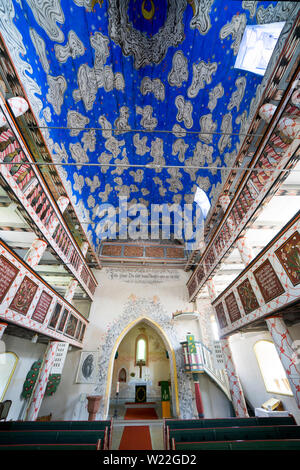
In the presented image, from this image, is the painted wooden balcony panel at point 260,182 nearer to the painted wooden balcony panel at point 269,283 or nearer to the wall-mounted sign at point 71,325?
the painted wooden balcony panel at point 269,283

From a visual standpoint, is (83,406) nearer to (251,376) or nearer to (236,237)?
(251,376)

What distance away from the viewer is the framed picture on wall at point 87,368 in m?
8.55

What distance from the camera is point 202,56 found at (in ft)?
18.9

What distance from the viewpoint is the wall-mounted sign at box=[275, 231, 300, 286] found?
3.52m

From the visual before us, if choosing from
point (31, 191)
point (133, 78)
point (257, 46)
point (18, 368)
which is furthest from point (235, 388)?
point (133, 78)

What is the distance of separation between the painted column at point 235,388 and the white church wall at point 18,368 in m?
7.58

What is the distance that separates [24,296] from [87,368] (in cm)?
617

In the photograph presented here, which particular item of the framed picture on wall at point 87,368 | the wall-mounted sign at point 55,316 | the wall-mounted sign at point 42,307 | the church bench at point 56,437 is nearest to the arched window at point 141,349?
the framed picture on wall at point 87,368

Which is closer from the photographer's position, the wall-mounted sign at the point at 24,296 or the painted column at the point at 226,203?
the wall-mounted sign at the point at 24,296

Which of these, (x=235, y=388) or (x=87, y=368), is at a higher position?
(x=87, y=368)

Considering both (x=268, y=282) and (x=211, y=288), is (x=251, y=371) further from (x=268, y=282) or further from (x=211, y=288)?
(x=268, y=282)

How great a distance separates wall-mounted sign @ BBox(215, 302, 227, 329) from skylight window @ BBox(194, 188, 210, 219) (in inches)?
157

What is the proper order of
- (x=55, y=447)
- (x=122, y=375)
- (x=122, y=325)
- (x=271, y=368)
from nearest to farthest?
1. (x=55, y=447)
2. (x=271, y=368)
3. (x=122, y=325)
4. (x=122, y=375)

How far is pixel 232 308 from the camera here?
592cm
